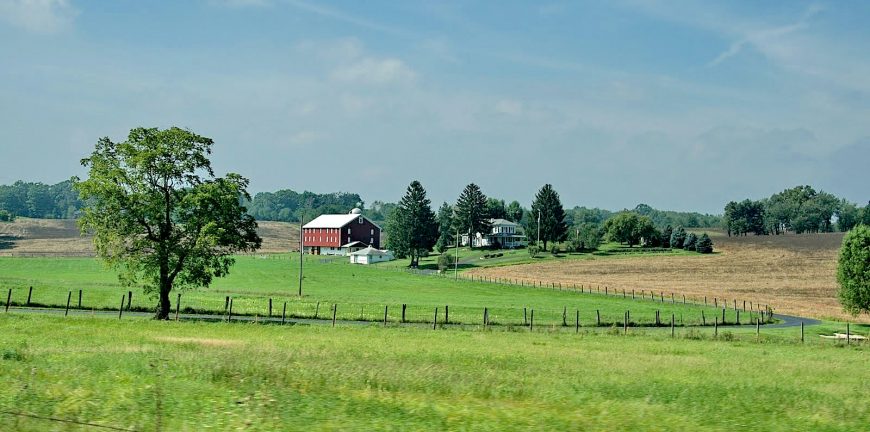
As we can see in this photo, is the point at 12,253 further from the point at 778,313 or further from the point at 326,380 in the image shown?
the point at 326,380

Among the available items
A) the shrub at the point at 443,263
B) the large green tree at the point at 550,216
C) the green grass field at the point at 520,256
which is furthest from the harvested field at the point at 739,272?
the large green tree at the point at 550,216

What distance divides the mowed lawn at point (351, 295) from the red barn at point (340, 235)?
32416 millimetres

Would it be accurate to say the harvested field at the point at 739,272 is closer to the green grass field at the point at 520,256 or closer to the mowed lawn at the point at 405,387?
the green grass field at the point at 520,256

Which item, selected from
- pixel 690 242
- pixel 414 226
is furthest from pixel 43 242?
pixel 690 242

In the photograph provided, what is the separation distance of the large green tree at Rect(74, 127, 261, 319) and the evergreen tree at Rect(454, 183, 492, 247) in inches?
5382

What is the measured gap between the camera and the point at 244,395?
16.1 meters

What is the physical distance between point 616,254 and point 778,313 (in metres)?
79.4

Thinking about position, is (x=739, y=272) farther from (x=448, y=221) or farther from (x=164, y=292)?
(x=164, y=292)

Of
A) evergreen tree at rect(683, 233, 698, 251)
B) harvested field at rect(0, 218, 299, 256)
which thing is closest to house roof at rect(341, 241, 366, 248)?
harvested field at rect(0, 218, 299, 256)

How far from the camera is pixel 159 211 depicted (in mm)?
45938

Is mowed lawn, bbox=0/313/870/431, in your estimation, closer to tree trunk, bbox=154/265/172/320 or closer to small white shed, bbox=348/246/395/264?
tree trunk, bbox=154/265/172/320

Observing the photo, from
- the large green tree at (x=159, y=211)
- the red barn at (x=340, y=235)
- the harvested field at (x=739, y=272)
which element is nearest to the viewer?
the large green tree at (x=159, y=211)

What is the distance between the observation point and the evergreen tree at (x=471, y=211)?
600 ft

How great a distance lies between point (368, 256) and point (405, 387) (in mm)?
149460
